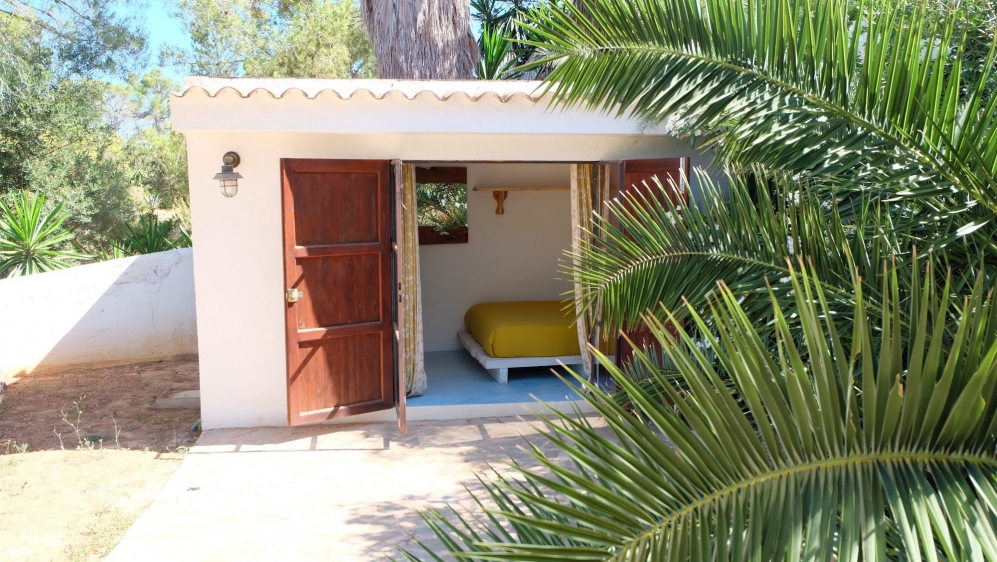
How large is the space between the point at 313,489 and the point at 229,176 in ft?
7.92

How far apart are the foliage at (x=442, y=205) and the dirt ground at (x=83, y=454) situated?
3.14 meters

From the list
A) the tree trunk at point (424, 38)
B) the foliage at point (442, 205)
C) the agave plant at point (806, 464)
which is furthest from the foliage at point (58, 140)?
the agave plant at point (806, 464)

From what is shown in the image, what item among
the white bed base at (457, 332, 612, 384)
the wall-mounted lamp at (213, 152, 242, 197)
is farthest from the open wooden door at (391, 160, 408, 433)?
the white bed base at (457, 332, 612, 384)

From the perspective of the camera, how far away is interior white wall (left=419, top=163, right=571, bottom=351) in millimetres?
9047

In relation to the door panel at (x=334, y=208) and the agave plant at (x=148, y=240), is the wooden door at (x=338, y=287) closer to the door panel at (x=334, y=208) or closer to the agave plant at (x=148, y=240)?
the door panel at (x=334, y=208)

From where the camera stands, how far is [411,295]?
22.6ft

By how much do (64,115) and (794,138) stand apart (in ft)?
44.6

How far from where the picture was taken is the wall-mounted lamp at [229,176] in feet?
19.0

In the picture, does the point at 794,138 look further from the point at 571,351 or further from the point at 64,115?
the point at 64,115

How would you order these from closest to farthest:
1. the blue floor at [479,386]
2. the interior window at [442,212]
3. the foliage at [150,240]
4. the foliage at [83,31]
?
the blue floor at [479,386] < the interior window at [442,212] < the foliage at [150,240] < the foliage at [83,31]

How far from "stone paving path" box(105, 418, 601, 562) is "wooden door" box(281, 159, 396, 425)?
37 cm

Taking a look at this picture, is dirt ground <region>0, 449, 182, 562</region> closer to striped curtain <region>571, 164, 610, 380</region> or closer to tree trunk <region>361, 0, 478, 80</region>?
striped curtain <region>571, 164, 610, 380</region>

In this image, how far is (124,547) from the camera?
4.14m

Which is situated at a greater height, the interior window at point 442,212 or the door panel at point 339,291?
the interior window at point 442,212
